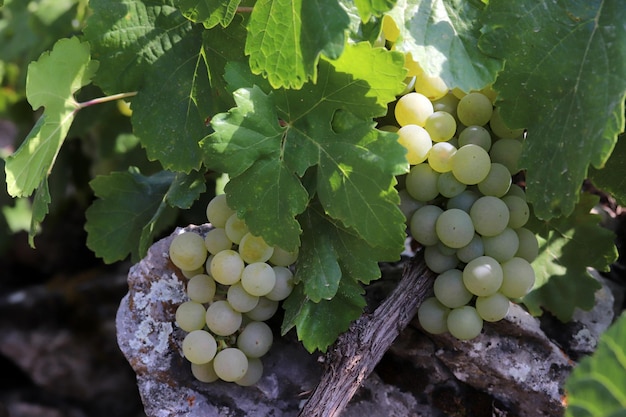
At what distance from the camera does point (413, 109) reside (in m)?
1.03

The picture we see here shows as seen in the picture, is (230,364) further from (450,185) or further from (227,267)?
(450,185)

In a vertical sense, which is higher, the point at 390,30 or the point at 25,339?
the point at 390,30

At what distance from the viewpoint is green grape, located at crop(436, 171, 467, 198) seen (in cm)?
103

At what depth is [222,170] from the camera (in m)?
0.96

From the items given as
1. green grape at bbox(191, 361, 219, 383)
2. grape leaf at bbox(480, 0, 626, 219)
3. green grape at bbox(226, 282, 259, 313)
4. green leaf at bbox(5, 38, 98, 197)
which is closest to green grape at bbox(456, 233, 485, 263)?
grape leaf at bbox(480, 0, 626, 219)

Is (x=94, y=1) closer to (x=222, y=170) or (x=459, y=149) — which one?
(x=222, y=170)

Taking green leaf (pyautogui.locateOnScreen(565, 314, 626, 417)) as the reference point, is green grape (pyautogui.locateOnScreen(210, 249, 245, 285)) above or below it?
below

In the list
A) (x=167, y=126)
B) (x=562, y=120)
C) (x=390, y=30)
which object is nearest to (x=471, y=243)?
(x=562, y=120)

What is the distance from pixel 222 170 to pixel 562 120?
0.48 m

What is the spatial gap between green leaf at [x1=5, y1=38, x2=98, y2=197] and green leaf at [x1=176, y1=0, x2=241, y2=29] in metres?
0.22

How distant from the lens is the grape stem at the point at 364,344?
3.16 ft

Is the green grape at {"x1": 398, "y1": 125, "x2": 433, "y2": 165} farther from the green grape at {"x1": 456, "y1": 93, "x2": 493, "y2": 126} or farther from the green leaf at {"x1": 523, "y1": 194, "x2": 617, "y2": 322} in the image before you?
the green leaf at {"x1": 523, "y1": 194, "x2": 617, "y2": 322}

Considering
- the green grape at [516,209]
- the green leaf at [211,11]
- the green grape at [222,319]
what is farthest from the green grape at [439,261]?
the green leaf at [211,11]

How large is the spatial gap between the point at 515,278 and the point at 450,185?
0.17m
